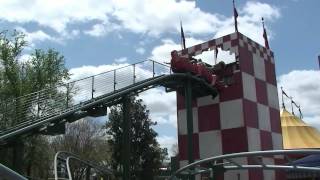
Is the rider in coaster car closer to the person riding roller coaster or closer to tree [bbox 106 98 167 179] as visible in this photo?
the person riding roller coaster

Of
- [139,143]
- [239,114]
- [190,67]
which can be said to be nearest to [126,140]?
[190,67]

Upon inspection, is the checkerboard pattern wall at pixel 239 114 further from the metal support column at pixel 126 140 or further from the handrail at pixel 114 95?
the metal support column at pixel 126 140

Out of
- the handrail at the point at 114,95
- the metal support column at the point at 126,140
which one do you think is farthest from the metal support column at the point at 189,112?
the metal support column at the point at 126,140

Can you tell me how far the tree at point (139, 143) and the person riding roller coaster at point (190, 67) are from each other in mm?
12468

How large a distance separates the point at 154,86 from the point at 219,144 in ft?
10.1

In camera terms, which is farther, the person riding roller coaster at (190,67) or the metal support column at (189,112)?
the metal support column at (189,112)

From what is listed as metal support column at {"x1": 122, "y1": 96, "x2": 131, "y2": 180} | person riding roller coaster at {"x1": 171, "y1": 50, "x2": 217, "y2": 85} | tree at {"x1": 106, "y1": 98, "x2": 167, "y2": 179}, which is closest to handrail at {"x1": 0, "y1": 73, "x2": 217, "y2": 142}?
person riding roller coaster at {"x1": 171, "y1": 50, "x2": 217, "y2": 85}

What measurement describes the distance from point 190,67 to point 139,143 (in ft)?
47.2

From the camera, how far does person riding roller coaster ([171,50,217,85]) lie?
A: 1728cm

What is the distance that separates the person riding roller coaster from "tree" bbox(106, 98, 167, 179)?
1247 cm

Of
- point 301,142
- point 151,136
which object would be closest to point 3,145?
point 301,142

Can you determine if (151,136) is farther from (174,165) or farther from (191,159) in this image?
(174,165)

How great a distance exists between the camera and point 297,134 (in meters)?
23.1

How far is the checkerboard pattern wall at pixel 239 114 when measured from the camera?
17156mm
